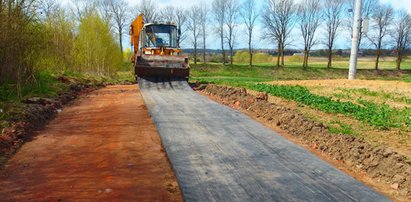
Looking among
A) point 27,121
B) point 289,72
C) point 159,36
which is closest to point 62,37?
point 159,36

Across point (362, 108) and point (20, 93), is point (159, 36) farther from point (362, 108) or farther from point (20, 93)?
point (362, 108)

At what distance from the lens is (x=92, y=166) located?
616 cm

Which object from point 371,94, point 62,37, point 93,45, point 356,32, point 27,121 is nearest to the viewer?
point 27,121

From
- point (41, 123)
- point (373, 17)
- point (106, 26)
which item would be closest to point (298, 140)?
point (41, 123)

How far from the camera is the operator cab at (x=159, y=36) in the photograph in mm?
19547

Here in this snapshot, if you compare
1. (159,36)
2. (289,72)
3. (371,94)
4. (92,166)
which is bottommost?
(289,72)

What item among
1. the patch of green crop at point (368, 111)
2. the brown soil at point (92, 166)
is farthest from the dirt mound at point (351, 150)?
the brown soil at point (92, 166)

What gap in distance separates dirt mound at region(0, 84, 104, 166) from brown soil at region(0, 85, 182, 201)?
0.76 feet

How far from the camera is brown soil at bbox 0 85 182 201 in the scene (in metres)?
5.03

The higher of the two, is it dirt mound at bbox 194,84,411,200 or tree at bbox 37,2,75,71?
tree at bbox 37,2,75,71

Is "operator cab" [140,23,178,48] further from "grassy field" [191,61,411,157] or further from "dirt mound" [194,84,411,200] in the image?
"dirt mound" [194,84,411,200]

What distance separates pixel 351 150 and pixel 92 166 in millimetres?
4388

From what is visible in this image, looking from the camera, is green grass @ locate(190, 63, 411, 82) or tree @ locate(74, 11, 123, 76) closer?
Answer: tree @ locate(74, 11, 123, 76)

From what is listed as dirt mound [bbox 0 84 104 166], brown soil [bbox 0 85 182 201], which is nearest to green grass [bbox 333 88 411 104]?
brown soil [bbox 0 85 182 201]
